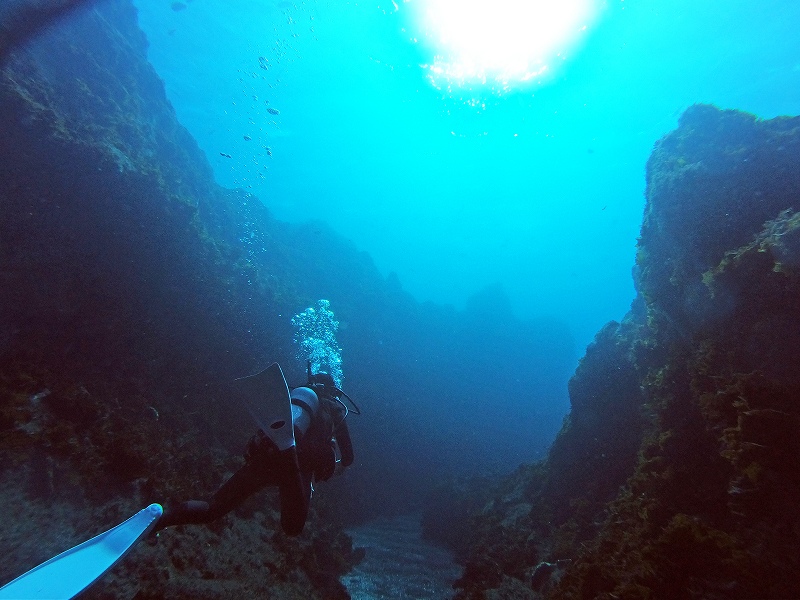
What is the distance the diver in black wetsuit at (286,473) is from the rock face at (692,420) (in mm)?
3411

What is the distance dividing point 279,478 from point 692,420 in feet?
21.4

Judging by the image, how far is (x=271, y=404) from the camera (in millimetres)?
3518

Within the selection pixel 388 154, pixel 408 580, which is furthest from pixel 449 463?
pixel 388 154

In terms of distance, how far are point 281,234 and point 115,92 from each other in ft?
67.2

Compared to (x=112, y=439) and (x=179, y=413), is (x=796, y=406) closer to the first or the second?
(x=112, y=439)

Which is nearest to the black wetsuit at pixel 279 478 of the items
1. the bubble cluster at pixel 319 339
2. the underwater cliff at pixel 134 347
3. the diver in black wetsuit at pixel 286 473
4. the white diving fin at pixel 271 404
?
the diver in black wetsuit at pixel 286 473

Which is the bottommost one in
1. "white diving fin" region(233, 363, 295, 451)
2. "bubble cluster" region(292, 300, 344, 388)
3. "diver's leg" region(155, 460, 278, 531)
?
"diver's leg" region(155, 460, 278, 531)

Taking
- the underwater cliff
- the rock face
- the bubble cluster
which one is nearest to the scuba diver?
the underwater cliff

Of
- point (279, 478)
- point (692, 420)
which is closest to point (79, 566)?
point (279, 478)

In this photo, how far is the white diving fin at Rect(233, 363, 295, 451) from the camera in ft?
11.3

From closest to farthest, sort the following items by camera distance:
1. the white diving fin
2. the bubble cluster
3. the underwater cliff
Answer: the white diving fin
the underwater cliff
the bubble cluster

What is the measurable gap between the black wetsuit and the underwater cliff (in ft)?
4.15

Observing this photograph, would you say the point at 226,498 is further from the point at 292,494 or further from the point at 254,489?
the point at 292,494

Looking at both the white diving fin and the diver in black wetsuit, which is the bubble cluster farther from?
the white diving fin
